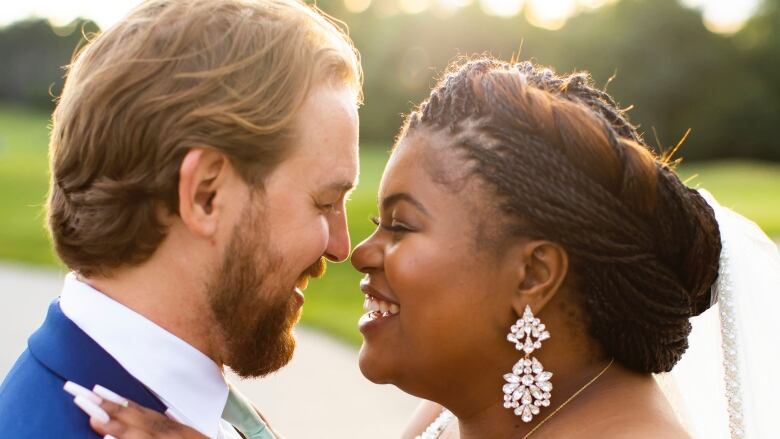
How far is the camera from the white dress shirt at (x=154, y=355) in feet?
9.22

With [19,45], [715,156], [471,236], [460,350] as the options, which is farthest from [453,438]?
[19,45]

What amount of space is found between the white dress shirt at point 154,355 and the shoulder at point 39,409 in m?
0.19

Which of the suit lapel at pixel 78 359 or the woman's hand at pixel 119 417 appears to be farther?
the suit lapel at pixel 78 359

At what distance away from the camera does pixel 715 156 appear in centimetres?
4306

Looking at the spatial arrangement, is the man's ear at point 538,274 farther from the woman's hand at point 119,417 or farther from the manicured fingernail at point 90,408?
the manicured fingernail at point 90,408

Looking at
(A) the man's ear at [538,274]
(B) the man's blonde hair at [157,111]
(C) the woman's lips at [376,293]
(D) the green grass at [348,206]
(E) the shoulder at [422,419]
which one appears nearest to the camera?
(B) the man's blonde hair at [157,111]

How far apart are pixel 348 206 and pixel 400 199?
56.6 ft

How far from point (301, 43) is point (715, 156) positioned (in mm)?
42766

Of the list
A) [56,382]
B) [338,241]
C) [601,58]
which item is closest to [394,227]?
[338,241]

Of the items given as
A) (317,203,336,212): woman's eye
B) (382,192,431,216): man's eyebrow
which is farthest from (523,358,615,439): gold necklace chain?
(317,203,336,212): woman's eye

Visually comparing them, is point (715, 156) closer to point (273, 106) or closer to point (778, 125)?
point (778, 125)

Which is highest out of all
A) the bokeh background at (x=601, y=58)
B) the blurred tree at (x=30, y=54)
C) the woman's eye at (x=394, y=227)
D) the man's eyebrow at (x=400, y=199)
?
the man's eyebrow at (x=400, y=199)

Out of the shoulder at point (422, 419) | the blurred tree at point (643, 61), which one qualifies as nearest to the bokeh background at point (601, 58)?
the blurred tree at point (643, 61)

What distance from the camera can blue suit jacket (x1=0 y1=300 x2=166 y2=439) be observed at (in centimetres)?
258
